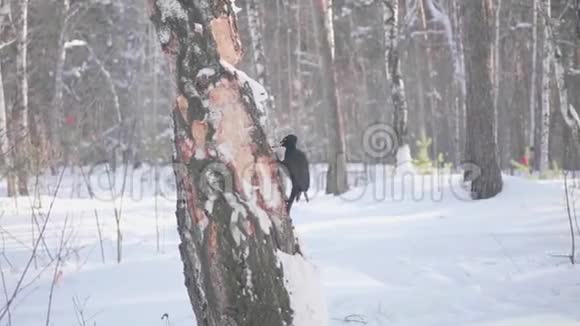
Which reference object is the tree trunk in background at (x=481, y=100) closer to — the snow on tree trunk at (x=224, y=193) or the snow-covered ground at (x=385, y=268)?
the snow-covered ground at (x=385, y=268)

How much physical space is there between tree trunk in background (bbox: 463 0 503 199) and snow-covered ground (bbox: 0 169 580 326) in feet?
0.90

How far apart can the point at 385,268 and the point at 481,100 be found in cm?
374

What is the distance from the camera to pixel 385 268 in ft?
13.0

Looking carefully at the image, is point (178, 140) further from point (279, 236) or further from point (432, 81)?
point (432, 81)

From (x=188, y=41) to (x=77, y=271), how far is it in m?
2.95

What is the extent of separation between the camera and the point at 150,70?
23.3 meters

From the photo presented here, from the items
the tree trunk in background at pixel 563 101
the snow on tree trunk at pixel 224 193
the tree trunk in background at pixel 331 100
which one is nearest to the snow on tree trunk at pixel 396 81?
the tree trunk in background at pixel 331 100

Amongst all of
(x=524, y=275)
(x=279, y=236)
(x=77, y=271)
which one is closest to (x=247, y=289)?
(x=279, y=236)

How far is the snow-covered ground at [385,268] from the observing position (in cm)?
314

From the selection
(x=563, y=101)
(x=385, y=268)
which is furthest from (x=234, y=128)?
(x=563, y=101)

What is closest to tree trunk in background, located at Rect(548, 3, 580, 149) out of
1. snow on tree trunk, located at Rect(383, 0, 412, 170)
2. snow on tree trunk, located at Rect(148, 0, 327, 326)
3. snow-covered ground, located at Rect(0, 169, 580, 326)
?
snow-covered ground, located at Rect(0, 169, 580, 326)

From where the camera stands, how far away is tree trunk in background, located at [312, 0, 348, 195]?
31.7 feet

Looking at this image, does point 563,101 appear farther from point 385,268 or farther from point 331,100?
point 331,100

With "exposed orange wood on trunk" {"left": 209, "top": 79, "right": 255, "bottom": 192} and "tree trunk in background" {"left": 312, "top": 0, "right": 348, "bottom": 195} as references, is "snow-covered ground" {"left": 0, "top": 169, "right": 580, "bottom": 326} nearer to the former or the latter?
"exposed orange wood on trunk" {"left": 209, "top": 79, "right": 255, "bottom": 192}
